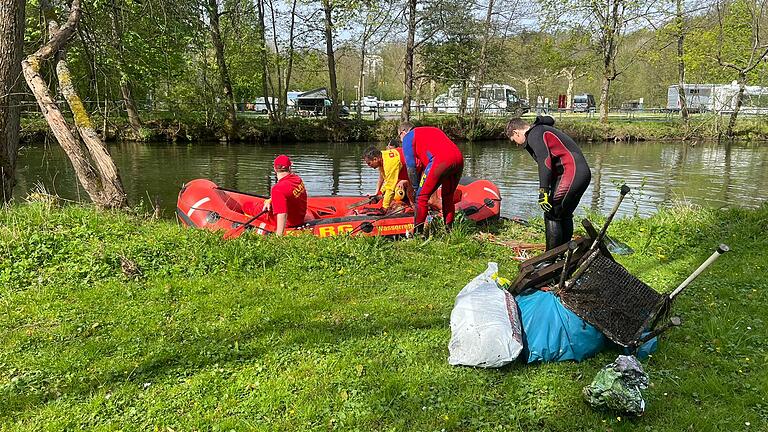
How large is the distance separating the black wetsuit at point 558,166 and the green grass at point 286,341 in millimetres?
996

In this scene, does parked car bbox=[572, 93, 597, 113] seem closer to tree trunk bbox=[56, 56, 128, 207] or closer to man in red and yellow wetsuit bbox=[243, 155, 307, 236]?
man in red and yellow wetsuit bbox=[243, 155, 307, 236]

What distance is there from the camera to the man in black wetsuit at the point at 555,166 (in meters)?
4.93

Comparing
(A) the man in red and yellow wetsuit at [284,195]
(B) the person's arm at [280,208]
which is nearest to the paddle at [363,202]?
(A) the man in red and yellow wetsuit at [284,195]

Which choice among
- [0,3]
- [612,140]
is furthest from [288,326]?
[612,140]

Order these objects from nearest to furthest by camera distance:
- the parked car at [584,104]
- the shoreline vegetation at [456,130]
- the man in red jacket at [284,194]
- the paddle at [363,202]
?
1. the man in red jacket at [284,194]
2. the paddle at [363,202]
3. the shoreline vegetation at [456,130]
4. the parked car at [584,104]

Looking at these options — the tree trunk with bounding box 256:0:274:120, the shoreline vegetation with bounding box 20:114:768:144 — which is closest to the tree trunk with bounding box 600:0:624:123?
the shoreline vegetation with bounding box 20:114:768:144

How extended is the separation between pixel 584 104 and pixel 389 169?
40.0 meters

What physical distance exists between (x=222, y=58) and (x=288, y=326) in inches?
891

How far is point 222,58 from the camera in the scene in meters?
24.2

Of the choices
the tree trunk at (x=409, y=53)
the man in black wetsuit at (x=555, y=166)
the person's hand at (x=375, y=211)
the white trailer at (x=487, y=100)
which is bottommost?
the person's hand at (x=375, y=211)

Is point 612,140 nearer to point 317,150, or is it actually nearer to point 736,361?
point 317,150

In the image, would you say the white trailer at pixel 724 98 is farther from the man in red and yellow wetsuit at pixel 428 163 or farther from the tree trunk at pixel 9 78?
the tree trunk at pixel 9 78

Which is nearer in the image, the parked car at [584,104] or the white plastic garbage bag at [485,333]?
the white plastic garbage bag at [485,333]

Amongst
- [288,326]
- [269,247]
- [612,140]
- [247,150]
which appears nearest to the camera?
[288,326]
